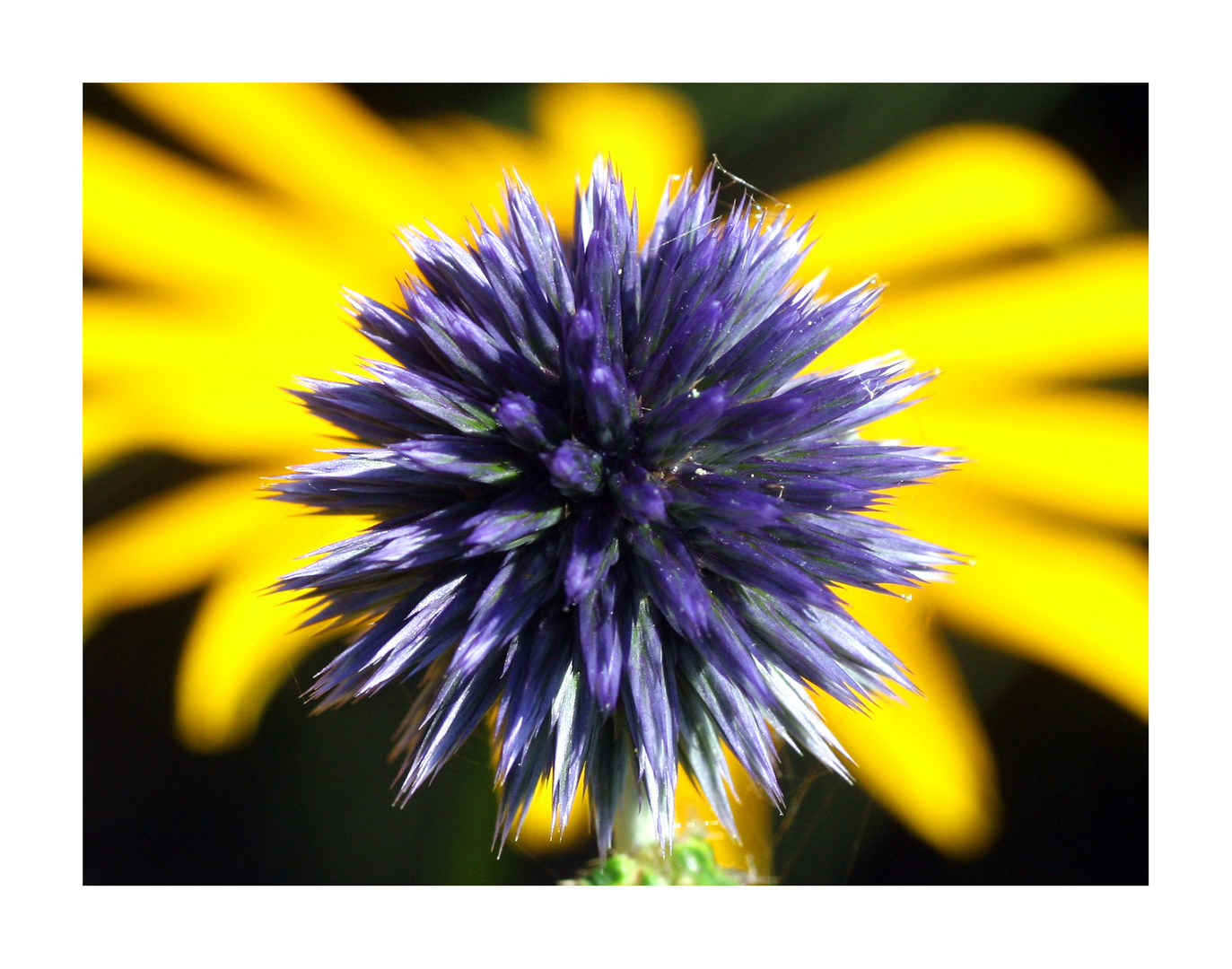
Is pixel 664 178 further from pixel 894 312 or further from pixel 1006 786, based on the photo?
pixel 1006 786

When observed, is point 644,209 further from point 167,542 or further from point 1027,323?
point 167,542

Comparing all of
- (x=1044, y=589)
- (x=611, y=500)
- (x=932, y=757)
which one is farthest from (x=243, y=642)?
(x=1044, y=589)

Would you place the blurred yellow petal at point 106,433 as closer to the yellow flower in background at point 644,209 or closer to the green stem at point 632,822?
the yellow flower in background at point 644,209

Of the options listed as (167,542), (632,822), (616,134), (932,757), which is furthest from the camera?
(932,757)

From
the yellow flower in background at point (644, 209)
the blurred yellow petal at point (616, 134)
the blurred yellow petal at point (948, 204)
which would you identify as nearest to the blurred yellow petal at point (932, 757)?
the yellow flower in background at point (644, 209)
